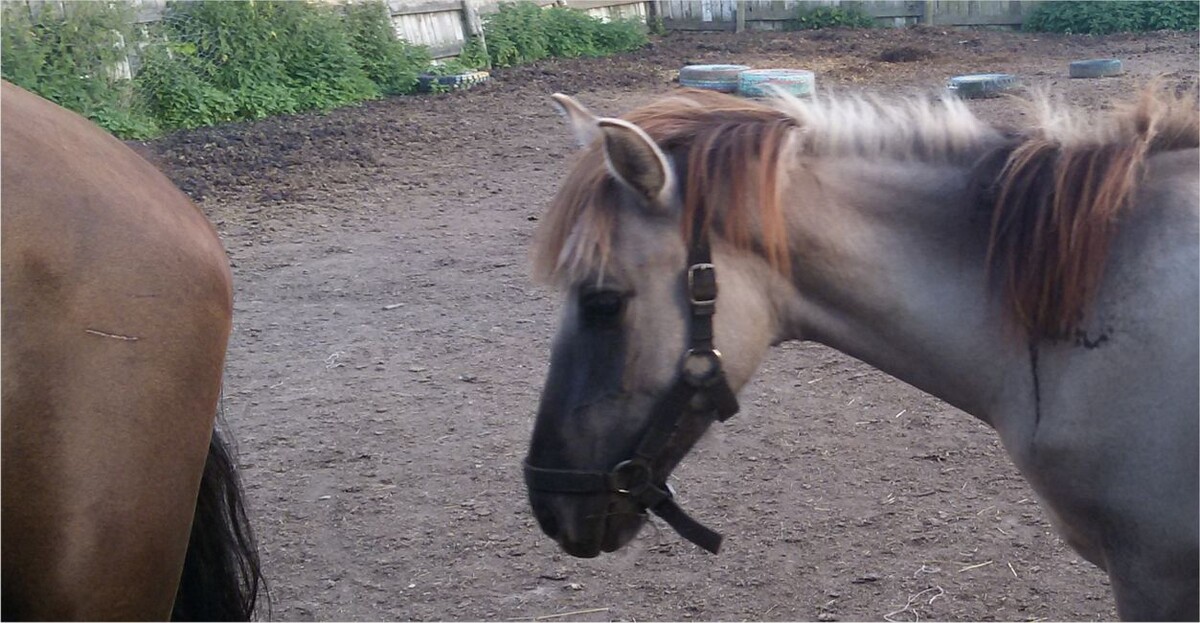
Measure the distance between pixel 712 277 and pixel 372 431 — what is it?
2.82m

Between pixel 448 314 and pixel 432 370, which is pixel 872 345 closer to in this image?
pixel 432 370

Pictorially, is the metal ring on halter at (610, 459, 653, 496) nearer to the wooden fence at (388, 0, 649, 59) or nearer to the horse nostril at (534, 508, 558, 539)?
the horse nostril at (534, 508, 558, 539)

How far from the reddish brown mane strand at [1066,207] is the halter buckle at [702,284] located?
19.2 inches

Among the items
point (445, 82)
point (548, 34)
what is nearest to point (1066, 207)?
point (445, 82)

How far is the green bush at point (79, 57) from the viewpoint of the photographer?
8578 mm

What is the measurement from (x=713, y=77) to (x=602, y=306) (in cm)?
853

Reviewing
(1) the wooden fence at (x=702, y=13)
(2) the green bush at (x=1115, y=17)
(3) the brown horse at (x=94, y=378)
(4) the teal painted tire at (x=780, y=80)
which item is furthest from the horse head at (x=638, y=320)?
(2) the green bush at (x=1115, y=17)

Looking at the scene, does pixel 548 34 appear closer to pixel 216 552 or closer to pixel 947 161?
pixel 216 552

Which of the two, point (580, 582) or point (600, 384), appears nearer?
point (600, 384)

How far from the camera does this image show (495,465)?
13.1 ft

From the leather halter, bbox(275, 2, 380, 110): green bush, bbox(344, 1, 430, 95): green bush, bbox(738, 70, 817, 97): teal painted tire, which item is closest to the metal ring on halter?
the leather halter

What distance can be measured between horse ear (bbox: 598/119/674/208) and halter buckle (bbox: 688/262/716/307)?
13cm

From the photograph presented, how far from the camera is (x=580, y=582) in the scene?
3.25 m

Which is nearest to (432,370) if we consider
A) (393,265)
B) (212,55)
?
(393,265)
